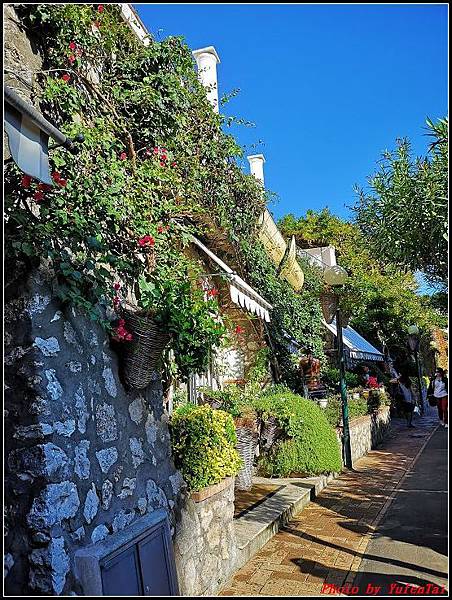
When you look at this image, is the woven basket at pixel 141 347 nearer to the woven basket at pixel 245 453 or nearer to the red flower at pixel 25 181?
the red flower at pixel 25 181

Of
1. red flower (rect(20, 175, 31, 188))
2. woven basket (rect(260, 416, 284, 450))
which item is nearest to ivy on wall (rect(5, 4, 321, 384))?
red flower (rect(20, 175, 31, 188))

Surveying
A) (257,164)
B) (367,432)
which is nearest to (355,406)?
(367,432)

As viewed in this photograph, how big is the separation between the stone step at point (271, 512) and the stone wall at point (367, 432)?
3.10 meters

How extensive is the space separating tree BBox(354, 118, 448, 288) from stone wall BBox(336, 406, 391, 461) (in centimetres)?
651

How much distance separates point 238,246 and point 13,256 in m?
7.71

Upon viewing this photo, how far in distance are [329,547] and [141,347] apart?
3.73 metres

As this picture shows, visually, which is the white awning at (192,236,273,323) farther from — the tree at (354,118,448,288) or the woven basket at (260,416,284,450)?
the tree at (354,118,448,288)

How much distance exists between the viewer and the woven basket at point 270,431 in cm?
917

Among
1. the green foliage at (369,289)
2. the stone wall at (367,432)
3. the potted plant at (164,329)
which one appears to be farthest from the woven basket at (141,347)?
the green foliage at (369,289)

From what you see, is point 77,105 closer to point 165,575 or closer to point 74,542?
point 74,542

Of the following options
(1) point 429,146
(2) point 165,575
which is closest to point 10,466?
(2) point 165,575

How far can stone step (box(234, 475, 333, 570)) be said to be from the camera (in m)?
5.91

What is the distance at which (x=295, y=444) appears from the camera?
9.41 metres

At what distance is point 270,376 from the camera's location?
1279 cm
